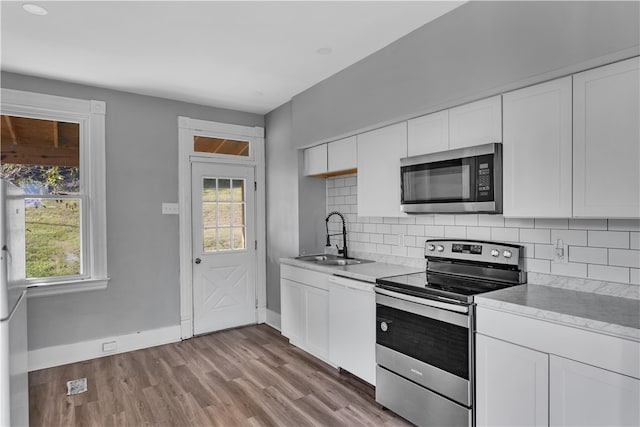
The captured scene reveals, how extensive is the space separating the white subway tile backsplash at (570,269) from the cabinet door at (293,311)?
6.97ft

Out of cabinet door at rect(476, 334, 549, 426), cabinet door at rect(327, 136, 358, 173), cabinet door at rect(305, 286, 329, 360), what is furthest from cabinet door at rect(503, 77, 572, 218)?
cabinet door at rect(305, 286, 329, 360)

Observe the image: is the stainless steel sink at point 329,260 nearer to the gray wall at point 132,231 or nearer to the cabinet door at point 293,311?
the cabinet door at point 293,311

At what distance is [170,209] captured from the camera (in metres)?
4.08

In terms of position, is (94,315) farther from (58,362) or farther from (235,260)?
(235,260)

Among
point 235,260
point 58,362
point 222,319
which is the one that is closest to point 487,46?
point 235,260

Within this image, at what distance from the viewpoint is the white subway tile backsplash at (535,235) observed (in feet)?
7.64

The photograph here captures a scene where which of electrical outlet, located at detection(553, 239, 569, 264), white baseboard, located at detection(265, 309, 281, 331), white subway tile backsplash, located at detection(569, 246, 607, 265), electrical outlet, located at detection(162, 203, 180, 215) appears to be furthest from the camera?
white baseboard, located at detection(265, 309, 281, 331)

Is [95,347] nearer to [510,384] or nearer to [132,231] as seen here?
[132,231]

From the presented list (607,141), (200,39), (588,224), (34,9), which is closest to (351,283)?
(588,224)

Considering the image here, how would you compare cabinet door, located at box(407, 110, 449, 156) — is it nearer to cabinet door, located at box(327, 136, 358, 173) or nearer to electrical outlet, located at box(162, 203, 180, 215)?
cabinet door, located at box(327, 136, 358, 173)

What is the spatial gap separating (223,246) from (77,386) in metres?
1.91

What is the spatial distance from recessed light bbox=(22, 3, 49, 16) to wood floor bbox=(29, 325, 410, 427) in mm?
2668

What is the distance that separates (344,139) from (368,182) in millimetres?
555

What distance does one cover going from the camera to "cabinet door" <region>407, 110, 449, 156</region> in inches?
102
